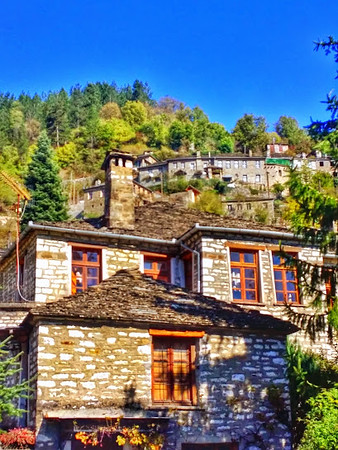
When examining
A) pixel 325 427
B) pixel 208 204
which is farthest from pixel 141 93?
pixel 325 427

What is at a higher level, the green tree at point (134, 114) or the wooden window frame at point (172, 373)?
the green tree at point (134, 114)

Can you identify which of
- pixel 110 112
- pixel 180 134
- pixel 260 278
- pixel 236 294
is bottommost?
pixel 236 294

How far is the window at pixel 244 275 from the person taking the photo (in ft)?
72.4

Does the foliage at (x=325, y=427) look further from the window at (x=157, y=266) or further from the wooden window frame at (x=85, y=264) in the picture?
the wooden window frame at (x=85, y=264)

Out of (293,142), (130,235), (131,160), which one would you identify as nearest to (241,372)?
(130,235)

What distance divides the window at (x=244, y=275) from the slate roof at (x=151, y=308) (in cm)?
254

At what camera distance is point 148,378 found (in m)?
17.1

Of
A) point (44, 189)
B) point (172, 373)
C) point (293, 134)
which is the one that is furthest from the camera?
point (293, 134)

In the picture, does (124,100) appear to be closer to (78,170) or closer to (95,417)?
(78,170)

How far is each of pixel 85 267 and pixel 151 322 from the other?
5.05m

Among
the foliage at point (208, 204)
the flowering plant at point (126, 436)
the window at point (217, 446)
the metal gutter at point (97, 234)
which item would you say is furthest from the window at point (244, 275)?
the foliage at point (208, 204)

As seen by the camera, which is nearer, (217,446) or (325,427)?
(325,427)

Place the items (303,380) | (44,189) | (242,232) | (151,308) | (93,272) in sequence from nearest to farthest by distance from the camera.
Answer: (151,308), (303,380), (93,272), (242,232), (44,189)

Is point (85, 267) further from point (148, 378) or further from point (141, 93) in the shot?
point (141, 93)
